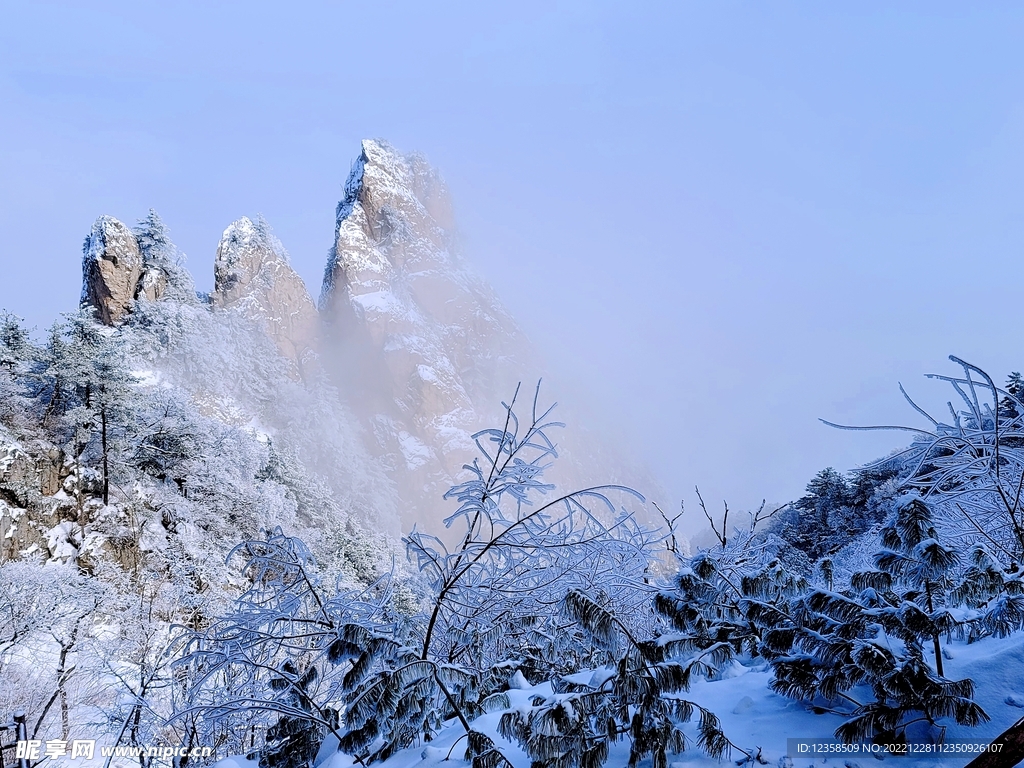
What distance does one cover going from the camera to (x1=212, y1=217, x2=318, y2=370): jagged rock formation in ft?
158

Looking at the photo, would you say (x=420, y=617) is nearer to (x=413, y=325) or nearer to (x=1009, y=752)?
(x=1009, y=752)

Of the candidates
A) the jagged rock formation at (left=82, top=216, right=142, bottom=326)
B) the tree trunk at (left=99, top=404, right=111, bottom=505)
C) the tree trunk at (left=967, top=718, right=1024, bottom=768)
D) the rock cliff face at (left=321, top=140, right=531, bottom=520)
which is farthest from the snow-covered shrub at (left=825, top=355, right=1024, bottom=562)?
the rock cliff face at (left=321, top=140, right=531, bottom=520)

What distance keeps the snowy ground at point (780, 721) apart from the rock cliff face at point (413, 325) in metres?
52.5

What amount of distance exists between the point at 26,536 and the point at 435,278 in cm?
5877

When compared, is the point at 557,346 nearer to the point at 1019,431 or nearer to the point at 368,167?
the point at 368,167

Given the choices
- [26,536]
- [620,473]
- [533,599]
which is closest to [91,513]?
[26,536]

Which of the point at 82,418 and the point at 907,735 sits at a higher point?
the point at 82,418

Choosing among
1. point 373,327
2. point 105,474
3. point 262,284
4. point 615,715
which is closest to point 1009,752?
point 615,715

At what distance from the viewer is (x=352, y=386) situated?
193ft

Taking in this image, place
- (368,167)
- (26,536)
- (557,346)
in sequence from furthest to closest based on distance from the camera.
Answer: (557,346) → (368,167) → (26,536)

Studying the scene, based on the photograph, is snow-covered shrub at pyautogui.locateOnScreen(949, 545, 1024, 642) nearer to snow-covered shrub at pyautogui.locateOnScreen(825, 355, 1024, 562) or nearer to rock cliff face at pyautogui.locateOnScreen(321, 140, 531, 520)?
snow-covered shrub at pyautogui.locateOnScreen(825, 355, 1024, 562)

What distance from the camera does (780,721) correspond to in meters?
1.94

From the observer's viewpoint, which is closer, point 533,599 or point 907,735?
point 907,735

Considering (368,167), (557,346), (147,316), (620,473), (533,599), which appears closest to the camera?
(533,599)
